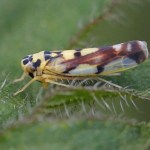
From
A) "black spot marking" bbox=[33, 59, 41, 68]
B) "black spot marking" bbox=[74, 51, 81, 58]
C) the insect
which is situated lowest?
the insect

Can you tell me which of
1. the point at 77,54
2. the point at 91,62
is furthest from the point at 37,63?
the point at 91,62

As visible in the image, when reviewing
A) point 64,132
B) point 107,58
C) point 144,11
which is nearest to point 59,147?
point 64,132

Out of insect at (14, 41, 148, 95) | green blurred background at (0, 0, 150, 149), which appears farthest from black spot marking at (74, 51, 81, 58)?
green blurred background at (0, 0, 150, 149)

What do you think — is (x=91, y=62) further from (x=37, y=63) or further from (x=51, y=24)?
(x=51, y=24)

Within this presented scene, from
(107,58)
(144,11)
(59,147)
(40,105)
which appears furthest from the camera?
(144,11)

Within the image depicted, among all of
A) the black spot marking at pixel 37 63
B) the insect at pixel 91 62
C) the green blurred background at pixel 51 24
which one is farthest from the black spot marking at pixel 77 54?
the green blurred background at pixel 51 24

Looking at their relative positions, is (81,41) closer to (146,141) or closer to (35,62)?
(35,62)

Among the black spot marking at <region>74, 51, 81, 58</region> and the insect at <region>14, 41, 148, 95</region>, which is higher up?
the black spot marking at <region>74, 51, 81, 58</region>

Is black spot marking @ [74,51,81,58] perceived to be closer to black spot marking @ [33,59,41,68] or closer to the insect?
the insect
